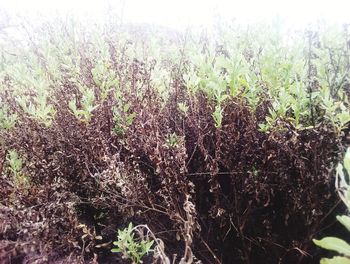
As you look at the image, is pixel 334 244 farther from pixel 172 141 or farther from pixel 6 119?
pixel 6 119

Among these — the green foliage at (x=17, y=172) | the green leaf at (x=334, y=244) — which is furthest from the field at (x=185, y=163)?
the green leaf at (x=334, y=244)

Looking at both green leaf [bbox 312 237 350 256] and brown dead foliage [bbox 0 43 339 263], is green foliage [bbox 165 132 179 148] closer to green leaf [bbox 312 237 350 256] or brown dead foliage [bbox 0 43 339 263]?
brown dead foliage [bbox 0 43 339 263]

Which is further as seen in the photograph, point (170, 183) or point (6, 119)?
point (6, 119)

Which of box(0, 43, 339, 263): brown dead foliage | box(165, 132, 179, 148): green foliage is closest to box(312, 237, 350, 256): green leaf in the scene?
box(0, 43, 339, 263): brown dead foliage

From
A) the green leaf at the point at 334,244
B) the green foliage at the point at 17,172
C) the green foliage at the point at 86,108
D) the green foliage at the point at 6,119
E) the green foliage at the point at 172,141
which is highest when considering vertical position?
the green leaf at the point at 334,244

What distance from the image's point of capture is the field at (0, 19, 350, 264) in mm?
1758

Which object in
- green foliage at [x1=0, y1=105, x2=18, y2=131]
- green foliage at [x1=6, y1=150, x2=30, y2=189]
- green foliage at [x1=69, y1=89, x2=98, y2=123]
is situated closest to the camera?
green foliage at [x1=69, y1=89, x2=98, y2=123]

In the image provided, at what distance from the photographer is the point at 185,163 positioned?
1985mm

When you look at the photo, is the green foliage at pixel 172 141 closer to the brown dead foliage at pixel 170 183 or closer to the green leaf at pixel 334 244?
the brown dead foliage at pixel 170 183

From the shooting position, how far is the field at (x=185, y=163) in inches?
69.2

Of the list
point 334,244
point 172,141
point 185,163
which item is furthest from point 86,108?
point 334,244

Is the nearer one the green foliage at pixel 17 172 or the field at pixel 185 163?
the field at pixel 185 163

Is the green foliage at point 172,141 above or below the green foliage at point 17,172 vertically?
above

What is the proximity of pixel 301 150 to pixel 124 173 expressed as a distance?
869 millimetres
